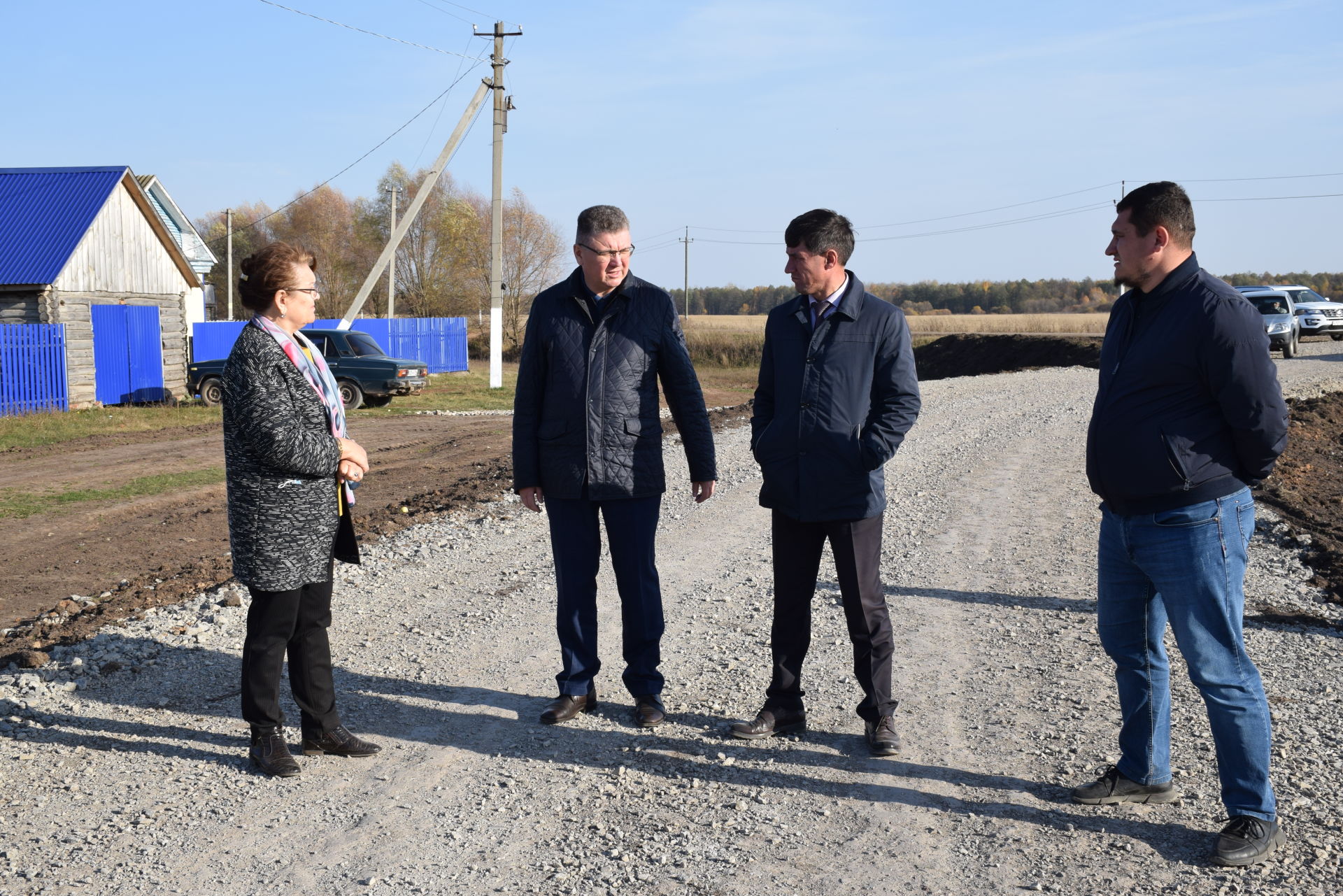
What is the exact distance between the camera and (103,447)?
16156 millimetres

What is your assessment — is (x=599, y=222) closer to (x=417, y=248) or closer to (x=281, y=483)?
(x=281, y=483)

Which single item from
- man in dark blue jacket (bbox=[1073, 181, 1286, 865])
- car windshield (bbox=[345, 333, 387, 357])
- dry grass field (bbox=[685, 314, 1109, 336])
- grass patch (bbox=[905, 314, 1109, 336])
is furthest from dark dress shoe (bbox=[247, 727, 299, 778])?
grass patch (bbox=[905, 314, 1109, 336])

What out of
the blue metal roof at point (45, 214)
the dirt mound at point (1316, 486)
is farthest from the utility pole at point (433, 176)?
the dirt mound at point (1316, 486)

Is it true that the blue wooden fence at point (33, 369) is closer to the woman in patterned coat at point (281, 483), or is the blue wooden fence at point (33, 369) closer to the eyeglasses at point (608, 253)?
the woman in patterned coat at point (281, 483)

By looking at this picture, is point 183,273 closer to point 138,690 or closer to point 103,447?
point 103,447

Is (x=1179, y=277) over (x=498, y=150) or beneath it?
beneath

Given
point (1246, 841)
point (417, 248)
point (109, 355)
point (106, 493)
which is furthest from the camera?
point (417, 248)

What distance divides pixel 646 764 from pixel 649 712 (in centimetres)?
39

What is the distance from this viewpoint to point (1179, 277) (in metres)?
3.34

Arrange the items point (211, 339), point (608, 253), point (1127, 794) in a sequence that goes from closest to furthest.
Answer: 1. point (1127, 794)
2. point (608, 253)
3. point (211, 339)

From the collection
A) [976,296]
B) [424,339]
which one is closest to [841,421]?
[424,339]

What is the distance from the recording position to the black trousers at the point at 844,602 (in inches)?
163

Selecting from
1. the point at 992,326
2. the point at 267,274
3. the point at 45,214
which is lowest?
the point at 267,274

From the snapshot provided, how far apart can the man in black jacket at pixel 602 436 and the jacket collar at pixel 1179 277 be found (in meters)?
1.81
